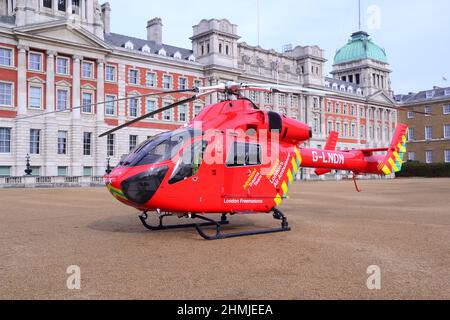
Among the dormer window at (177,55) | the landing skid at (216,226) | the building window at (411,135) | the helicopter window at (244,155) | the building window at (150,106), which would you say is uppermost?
the dormer window at (177,55)

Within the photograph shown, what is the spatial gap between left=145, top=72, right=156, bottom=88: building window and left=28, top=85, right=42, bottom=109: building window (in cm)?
1211

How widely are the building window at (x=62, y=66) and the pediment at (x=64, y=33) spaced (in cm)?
189

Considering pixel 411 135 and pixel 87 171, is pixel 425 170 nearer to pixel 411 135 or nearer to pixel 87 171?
pixel 411 135

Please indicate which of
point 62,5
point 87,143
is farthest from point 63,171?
point 62,5

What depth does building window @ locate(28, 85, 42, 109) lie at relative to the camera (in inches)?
1533

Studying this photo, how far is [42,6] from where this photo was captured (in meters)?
A: 39.8

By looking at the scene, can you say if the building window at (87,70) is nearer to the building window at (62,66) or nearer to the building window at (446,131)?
the building window at (62,66)

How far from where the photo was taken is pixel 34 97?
39188 millimetres

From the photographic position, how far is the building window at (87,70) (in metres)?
42.2

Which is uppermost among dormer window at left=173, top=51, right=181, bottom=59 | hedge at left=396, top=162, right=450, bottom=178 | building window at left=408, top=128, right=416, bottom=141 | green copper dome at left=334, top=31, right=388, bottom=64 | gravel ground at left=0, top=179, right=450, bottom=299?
green copper dome at left=334, top=31, right=388, bottom=64

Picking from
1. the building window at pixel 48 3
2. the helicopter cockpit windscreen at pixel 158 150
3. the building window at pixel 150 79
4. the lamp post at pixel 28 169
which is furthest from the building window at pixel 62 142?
the helicopter cockpit windscreen at pixel 158 150

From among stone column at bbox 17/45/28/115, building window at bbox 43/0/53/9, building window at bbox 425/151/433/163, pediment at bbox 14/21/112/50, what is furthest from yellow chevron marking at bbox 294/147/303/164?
building window at bbox 425/151/433/163

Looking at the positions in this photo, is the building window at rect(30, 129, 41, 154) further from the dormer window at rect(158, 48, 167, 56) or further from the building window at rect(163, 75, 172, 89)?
the dormer window at rect(158, 48, 167, 56)

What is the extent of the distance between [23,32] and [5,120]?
8.21 meters
